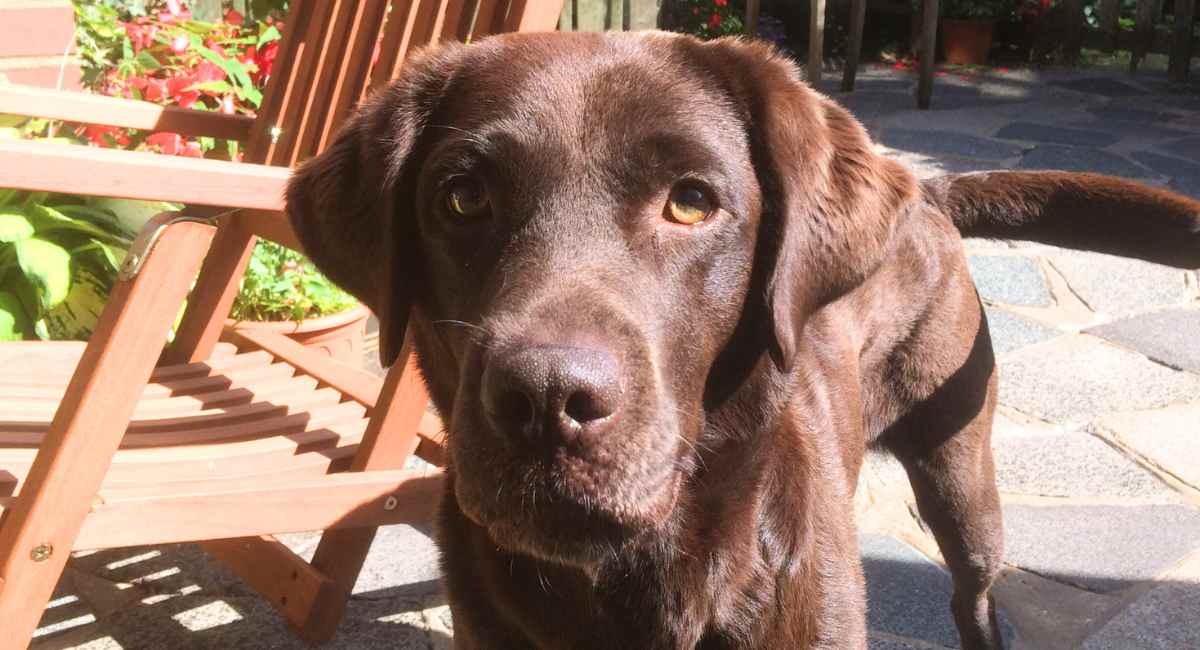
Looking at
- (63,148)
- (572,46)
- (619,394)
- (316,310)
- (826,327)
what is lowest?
(316,310)

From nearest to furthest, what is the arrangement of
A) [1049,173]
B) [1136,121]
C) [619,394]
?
[619,394], [1049,173], [1136,121]

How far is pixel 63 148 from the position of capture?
215 cm

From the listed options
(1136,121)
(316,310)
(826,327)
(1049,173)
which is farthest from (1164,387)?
(1136,121)

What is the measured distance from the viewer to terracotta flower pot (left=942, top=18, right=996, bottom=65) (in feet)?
33.7

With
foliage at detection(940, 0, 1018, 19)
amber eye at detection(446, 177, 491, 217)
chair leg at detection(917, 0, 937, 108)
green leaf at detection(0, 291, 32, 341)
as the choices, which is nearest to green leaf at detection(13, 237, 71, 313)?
green leaf at detection(0, 291, 32, 341)

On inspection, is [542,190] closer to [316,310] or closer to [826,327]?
[826,327]

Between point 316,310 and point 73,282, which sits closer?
point 73,282

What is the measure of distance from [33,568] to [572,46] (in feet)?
4.33

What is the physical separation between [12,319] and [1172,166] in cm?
622

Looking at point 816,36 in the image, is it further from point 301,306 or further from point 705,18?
point 301,306

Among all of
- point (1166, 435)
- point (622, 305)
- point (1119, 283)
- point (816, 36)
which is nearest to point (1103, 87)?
point (816, 36)

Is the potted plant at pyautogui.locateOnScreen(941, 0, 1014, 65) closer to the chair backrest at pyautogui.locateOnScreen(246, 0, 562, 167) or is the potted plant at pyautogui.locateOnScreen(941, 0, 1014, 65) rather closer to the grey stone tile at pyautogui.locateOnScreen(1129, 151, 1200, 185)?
the grey stone tile at pyautogui.locateOnScreen(1129, 151, 1200, 185)

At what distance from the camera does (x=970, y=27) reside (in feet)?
33.7

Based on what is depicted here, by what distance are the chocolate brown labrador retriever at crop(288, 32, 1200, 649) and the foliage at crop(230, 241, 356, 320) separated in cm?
190
